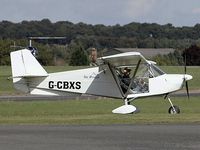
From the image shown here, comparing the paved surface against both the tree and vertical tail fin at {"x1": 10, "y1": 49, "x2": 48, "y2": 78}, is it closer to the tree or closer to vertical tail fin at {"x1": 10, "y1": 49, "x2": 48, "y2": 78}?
vertical tail fin at {"x1": 10, "y1": 49, "x2": 48, "y2": 78}

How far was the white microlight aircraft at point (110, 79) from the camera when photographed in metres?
24.0

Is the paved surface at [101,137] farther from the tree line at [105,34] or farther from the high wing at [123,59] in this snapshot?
the tree line at [105,34]

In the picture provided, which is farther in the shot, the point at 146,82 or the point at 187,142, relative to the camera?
the point at 146,82

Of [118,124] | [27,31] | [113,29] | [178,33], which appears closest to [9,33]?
[27,31]

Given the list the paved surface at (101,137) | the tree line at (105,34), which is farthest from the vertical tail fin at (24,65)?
the tree line at (105,34)

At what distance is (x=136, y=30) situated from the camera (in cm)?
16975

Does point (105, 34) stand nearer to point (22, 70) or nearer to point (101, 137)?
point (22, 70)

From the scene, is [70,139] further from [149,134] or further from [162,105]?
[162,105]

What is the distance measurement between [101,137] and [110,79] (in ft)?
40.9

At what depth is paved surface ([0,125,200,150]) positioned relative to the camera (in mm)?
11042

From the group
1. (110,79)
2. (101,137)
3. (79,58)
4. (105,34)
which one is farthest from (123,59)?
(105,34)

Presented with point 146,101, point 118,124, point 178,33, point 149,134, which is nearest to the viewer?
point 149,134

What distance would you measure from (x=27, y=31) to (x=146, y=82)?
412 ft

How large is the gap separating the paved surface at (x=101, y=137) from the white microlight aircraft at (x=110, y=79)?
25.3 ft
